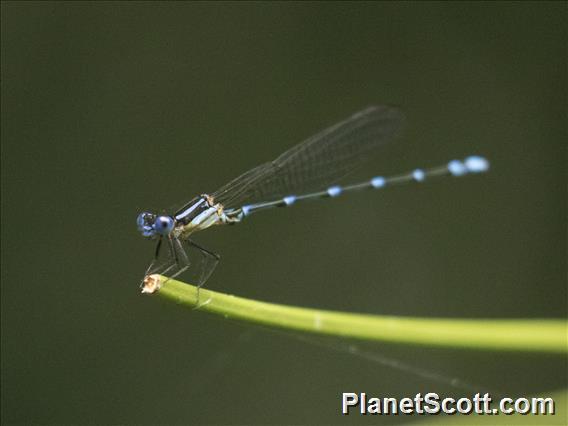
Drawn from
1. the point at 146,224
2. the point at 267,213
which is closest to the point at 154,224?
the point at 146,224

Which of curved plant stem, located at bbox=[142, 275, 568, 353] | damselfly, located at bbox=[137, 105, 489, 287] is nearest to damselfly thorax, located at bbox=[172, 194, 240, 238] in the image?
damselfly, located at bbox=[137, 105, 489, 287]

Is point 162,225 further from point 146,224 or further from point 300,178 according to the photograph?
point 300,178

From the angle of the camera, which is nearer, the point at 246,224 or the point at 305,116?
the point at 246,224

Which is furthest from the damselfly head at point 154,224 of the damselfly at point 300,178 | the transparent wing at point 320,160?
the transparent wing at point 320,160

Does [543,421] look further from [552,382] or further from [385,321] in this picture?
[552,382]

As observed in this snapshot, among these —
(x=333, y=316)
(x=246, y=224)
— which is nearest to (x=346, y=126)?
(x=246, y=224)
